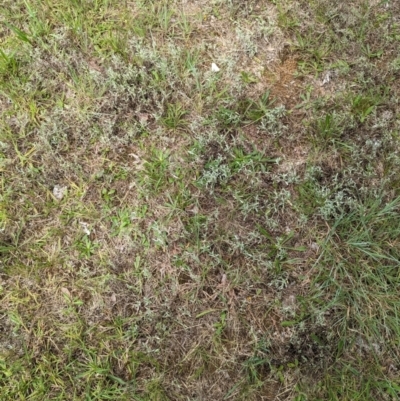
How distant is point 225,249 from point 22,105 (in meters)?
1.67

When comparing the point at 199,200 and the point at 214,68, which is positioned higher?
the point at 214,68

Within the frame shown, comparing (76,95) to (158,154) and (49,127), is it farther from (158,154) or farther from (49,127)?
(158,154)

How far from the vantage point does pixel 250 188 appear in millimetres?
2750

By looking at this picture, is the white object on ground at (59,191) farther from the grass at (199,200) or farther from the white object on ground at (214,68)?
the white object on ground at (214,68)

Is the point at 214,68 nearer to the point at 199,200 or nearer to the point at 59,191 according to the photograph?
the point at 199,200

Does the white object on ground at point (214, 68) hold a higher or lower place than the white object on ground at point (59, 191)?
higher

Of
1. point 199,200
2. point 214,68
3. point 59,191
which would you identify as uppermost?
point 214,68

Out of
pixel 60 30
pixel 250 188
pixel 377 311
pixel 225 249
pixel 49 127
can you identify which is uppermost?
pixel 60 30

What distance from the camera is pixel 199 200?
9.07ft

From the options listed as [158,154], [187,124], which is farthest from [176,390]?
[187,124]

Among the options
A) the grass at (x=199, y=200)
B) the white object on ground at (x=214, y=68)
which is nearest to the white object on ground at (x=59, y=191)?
the grass at (x=199, y=200)

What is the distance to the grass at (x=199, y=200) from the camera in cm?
256

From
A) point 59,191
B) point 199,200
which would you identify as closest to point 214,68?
point 199,200

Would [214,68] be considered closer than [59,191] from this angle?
No
